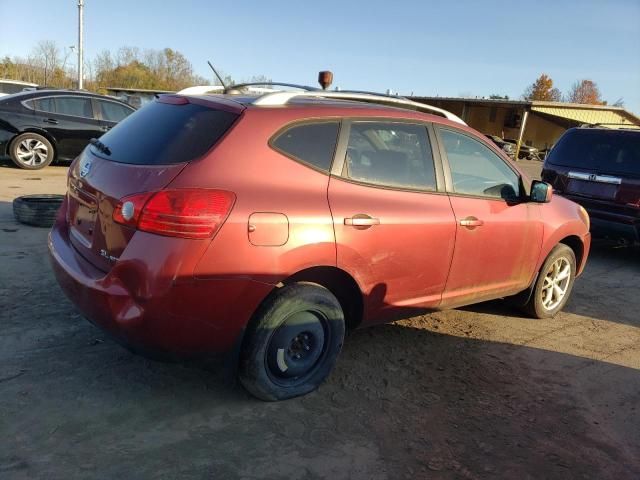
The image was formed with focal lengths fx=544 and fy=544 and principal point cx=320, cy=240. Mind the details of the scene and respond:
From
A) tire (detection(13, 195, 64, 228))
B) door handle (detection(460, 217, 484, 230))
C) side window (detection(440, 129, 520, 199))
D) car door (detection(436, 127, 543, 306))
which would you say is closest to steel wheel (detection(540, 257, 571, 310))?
car door (detection(436, 127, 543, 306))

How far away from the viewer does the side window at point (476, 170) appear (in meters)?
3.89

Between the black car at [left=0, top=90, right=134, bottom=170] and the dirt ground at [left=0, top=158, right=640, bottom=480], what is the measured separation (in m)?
6.86

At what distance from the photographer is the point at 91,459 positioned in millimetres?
2541

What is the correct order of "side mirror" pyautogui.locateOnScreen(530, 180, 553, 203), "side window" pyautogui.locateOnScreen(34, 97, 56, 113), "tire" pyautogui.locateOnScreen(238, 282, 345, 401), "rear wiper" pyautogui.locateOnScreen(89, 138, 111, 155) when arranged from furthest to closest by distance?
"side window" pyautogui.locateOnScreen(34, 97, 56, 113), "side mirror" pyautogui.locateOnScreen(530, 180, 553, 203), "rear wiper" pyautogui.locateOnScreen(89, 138, 111, 155), "tire" pyautogui.locateOnScreen(238, 282, 345, 401)

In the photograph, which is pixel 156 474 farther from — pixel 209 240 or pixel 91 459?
pixel 209 240

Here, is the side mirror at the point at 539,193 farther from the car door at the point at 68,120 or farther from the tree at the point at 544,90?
the tree at the point at 544,90

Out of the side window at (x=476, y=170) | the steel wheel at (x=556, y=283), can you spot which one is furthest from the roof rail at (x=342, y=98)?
the steel wheel at (x=556, y=283)

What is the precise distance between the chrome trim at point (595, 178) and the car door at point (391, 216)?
14.5 ft

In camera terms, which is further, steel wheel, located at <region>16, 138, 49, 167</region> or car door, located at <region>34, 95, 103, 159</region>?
car door, located at <region>34, 95, 103, 159</region>

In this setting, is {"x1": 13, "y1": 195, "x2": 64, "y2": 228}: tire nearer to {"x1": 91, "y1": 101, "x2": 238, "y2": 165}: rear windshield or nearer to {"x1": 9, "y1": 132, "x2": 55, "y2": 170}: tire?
{"x1": 91, "y1": 101, "x2": 238, "y2": 165}: rear windshield

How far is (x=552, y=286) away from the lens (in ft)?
16.4

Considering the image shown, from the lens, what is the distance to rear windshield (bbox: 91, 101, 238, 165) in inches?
114

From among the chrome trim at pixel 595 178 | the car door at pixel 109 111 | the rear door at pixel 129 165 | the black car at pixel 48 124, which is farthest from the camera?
the car door at pixel 109 111

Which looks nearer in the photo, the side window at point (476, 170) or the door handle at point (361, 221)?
the door handle at point (361, 221)
